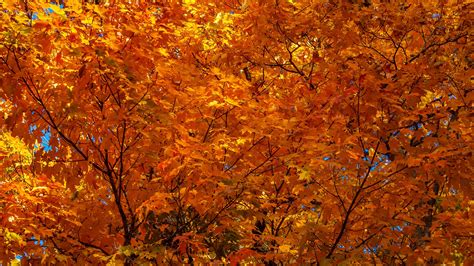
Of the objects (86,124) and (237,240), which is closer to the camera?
(86,124)

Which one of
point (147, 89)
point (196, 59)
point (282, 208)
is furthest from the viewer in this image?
point (196, 59)

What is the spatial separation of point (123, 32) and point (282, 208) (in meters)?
3.23

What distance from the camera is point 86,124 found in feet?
19.6

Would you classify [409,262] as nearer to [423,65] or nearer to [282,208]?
[282,208]

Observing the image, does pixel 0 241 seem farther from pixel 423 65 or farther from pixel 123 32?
pixel 423 65

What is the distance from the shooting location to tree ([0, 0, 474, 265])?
17.6 feet

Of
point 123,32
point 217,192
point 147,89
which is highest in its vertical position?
point 123,32

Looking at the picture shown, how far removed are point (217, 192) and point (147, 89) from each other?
4.85ft

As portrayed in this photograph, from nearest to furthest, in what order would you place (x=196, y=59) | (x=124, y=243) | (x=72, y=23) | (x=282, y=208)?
(x=72, y=23)
(x=124, y=243)
(x=282, y=208)
(x=196, y=59)

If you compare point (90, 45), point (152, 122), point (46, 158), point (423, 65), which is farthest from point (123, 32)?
point (423, 65)

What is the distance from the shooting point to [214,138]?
5867 millimetres

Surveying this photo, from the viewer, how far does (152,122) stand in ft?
19.2

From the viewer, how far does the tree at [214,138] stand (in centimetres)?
537

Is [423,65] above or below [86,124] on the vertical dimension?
above
